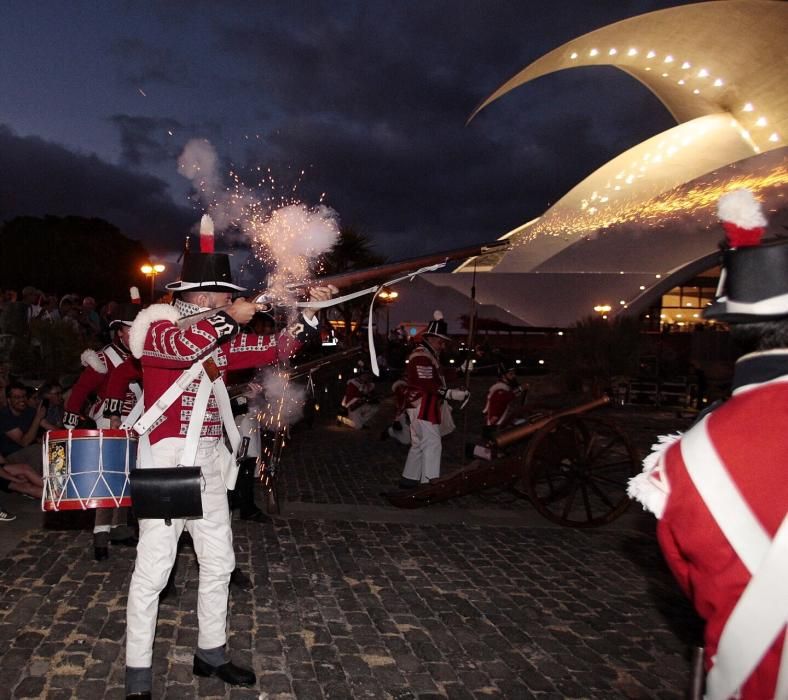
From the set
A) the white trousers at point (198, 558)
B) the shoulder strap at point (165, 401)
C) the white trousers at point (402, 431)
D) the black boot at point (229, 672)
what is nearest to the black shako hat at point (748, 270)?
the shoulder strap at point (165, 401)

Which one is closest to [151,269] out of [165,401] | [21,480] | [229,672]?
[21,480]

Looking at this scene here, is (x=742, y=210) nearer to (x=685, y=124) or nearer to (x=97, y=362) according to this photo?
(x=97, y=362)

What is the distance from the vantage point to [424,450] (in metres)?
7.88

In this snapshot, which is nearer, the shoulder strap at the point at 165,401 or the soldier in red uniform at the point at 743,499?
the soldier in red uniform at the point at 743,499

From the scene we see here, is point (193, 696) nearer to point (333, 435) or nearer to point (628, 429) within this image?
point (333, 435)

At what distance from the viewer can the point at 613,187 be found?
121 ft

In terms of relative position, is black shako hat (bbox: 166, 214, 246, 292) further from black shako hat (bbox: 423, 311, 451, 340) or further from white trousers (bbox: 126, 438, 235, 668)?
black shako hat (bbox: 423, 311, 451, 340)

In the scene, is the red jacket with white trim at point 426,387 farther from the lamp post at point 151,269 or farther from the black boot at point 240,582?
the lamp post at point 151,269

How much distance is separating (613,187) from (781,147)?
9400 millimetres

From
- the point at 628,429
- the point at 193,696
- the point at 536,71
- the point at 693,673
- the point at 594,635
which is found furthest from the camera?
the point at 536,71

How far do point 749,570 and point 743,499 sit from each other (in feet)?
0.54

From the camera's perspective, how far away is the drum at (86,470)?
136 inches

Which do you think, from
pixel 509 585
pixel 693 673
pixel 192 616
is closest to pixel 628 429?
pixel 509 585

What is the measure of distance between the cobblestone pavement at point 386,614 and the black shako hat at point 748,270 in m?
2.60
